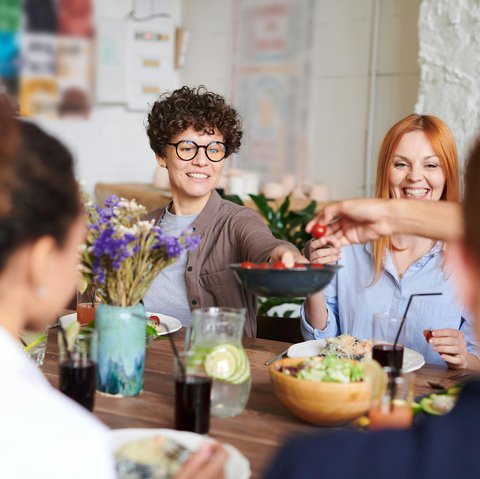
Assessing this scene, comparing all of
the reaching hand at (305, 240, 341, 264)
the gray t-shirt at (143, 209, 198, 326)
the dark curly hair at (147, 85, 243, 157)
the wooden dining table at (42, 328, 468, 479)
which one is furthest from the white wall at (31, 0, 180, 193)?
the wooden dining table at (42, 328, 468, 479)

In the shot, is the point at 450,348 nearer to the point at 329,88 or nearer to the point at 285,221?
the point at 285,221

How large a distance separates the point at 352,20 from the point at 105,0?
184 centimetres

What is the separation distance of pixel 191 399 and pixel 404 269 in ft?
3.69

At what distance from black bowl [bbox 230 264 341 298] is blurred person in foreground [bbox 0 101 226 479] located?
18.9 inches

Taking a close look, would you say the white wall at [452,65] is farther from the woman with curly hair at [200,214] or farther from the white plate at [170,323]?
the white plate at [170,323]

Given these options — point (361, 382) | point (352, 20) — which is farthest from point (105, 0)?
point (361, 382)

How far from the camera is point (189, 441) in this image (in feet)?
4.24

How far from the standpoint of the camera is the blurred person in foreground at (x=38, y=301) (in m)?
0.84

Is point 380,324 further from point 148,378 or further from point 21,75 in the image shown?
point 21,75

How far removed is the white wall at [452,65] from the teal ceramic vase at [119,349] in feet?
8.19

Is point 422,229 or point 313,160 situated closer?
point 422,229

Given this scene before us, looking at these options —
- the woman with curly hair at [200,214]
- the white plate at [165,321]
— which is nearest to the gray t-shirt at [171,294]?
the woman with curly hair at [200,214]

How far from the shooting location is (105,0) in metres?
5.49

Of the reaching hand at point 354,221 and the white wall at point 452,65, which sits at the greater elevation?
the white wall at point 452,65
